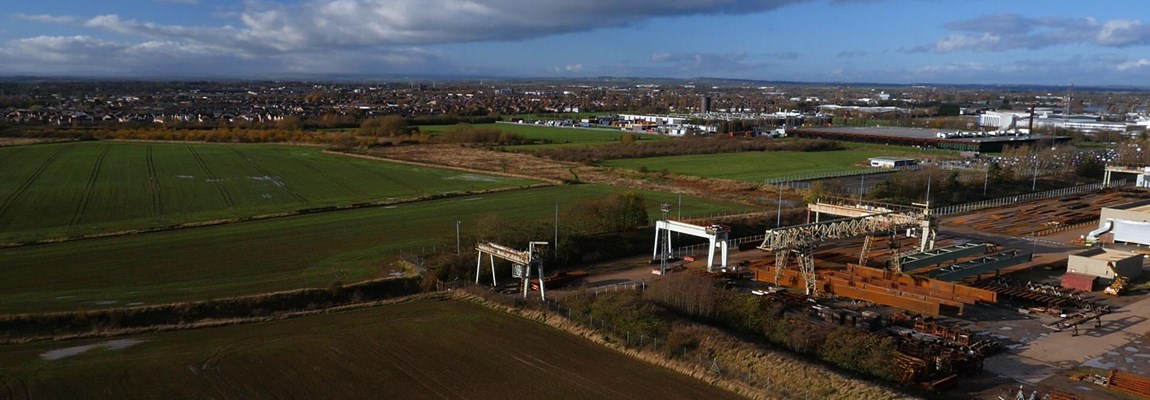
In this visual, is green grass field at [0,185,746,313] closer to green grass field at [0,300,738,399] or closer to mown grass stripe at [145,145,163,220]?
green grass field at [0,300,738,399]

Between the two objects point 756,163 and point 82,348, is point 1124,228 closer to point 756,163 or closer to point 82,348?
point 756,163

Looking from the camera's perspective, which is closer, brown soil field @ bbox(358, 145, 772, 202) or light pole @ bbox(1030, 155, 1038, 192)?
brown soil field @ bbox(358, 145, 772, 202)

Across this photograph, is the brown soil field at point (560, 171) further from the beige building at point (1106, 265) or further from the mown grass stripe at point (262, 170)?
the beige building at point (1106, 265)

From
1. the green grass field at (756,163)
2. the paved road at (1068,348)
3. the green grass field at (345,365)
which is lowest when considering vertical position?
the paved road at (1068,348)

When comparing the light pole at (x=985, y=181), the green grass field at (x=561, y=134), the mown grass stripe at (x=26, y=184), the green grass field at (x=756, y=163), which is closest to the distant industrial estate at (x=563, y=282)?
the mown grass stripe at (x=26, y=184)

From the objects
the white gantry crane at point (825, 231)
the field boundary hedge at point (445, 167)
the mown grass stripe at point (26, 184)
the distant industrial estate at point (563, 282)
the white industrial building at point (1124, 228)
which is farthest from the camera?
the field boundary hedge at point (445, 167)

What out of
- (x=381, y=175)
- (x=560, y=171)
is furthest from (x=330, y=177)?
(x=560, y=171)

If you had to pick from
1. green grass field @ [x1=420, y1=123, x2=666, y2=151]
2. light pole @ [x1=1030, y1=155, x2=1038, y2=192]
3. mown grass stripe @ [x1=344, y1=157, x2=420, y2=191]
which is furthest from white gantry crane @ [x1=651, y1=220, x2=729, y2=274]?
green grass field @ [x1=420, y1=123, x2=666, y2=151]
